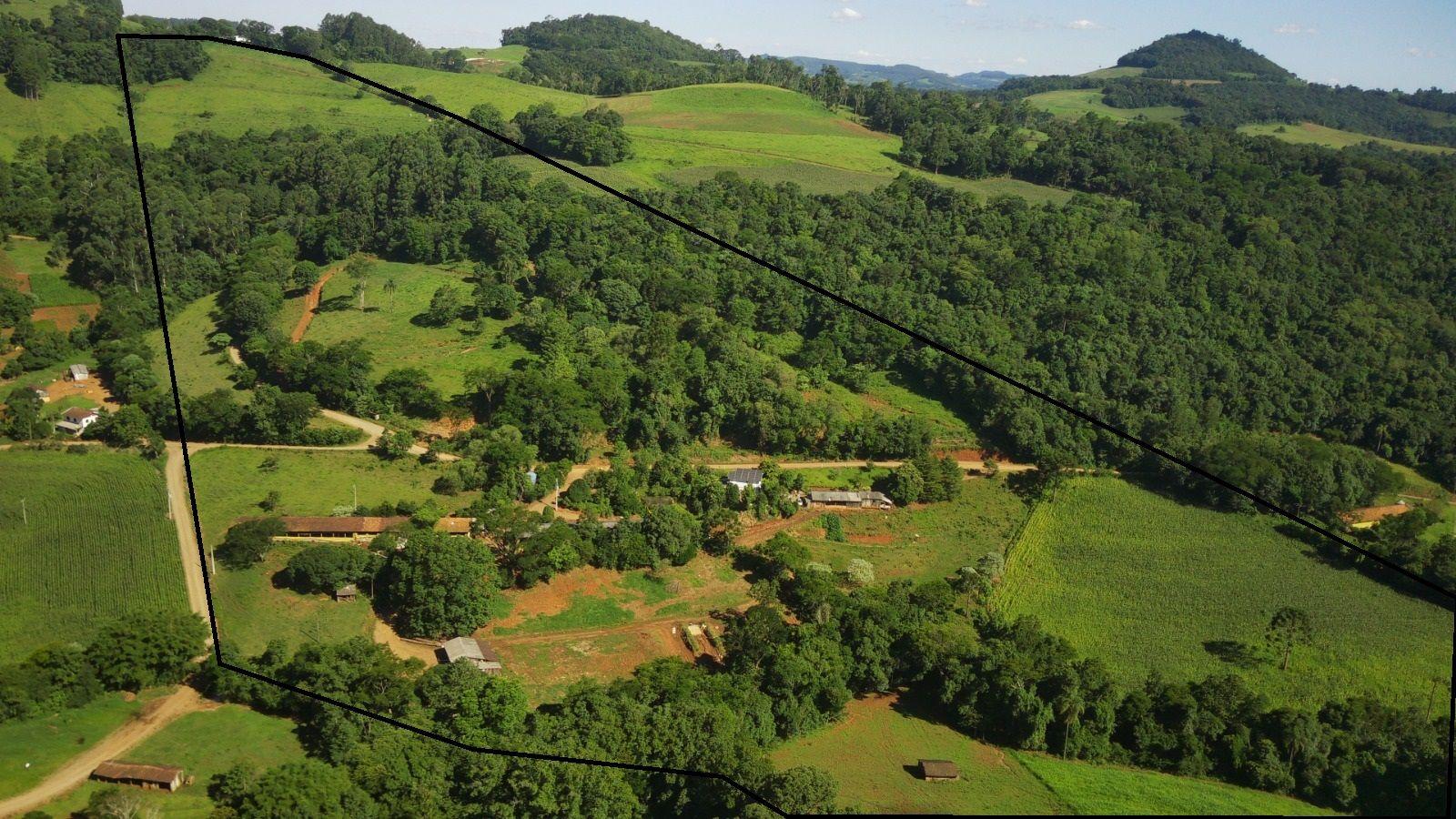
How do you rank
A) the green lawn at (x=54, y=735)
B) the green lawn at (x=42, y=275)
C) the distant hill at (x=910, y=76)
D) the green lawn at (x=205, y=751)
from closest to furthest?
1. the green lawn at (x=205, y=751)
2. the green lawn at (x=54, y=735)
3. the green lawn at (x=42, y=275)
4. the distant hill at (x=910, y=76)

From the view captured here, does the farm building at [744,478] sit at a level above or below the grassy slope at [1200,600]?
above

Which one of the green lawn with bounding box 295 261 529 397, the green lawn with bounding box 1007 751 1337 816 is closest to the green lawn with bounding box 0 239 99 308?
the green lawn with bounding box 295 261 529 397

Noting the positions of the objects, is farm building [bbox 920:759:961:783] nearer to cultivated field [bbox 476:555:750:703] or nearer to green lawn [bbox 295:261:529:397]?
cultivated field [bbox 476:555:750:703]

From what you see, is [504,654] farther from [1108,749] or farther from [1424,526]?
[1424,526]

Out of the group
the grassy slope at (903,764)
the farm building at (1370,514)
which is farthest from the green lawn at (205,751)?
the farm building at (1370,514)

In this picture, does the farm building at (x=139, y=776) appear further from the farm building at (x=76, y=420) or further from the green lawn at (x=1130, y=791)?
the farm building at (x=76, y=420)

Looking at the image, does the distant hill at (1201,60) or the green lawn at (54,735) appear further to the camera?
the distant hill at (1201,60)

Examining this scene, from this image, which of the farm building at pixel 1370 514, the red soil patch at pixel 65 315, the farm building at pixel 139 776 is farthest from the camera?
the red soil patch at pixel 65 315

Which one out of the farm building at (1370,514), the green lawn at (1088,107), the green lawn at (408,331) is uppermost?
the green lawn at (1088,107)

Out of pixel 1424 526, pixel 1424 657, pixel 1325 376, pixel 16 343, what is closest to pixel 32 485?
pixel 16 343

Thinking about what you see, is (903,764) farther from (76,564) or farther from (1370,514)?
(1370,514)
